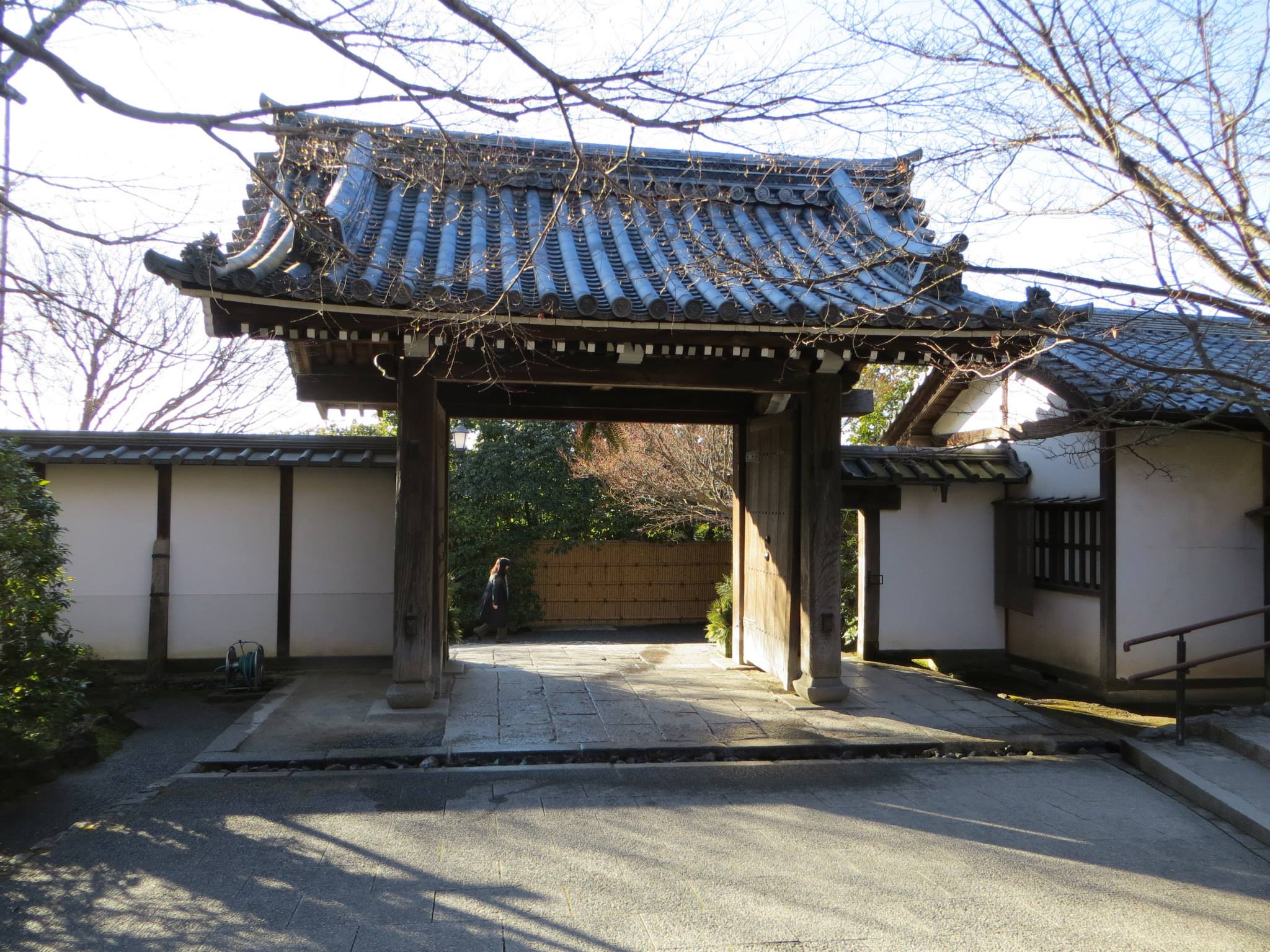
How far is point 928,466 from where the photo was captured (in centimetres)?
1065

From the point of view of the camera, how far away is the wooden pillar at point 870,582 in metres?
10.8

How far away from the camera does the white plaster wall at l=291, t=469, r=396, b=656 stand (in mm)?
10039

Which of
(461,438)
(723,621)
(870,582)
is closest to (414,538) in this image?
(870,582)

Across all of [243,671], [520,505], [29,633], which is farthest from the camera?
[520,505]

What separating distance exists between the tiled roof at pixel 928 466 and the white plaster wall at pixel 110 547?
7796mm

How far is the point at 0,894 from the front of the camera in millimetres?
4383

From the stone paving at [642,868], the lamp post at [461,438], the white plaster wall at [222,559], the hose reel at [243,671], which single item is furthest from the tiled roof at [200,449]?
the stone paving at [642,868]

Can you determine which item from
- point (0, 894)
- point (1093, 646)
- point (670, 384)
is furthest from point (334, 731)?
point (1093, 646)

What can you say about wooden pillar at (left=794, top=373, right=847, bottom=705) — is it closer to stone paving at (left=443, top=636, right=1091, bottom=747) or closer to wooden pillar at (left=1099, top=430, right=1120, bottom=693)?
stone paving at (left=443, top=636, right=1091, bottom=747)

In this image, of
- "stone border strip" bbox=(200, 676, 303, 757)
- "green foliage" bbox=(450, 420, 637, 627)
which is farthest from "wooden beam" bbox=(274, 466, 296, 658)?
"green foliage" bbox=(450, 420, 637, 627)

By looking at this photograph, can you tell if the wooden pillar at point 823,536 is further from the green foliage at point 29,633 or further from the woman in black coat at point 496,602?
the woman in black coat at point 496,602

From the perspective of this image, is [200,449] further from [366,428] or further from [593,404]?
[366,428]

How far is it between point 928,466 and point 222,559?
26.7 ft

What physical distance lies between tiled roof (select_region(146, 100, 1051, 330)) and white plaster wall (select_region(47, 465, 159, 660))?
3432 millimetres
